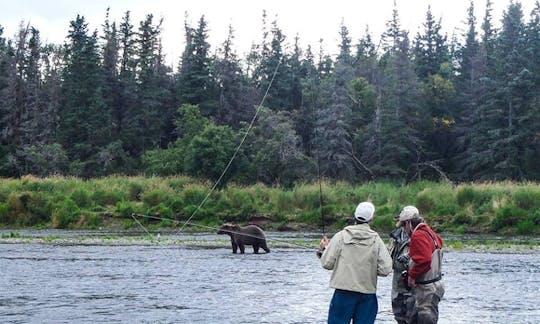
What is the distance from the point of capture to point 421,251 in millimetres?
10133

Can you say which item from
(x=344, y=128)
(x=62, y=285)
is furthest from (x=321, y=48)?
(x=62, y=285)

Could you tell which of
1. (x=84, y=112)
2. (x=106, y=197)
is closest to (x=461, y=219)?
(x=106, y=197)

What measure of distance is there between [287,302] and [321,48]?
87.2 meters

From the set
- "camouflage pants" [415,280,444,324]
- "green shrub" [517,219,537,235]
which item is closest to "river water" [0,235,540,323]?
"camouflage pants" [415,280,444,324]

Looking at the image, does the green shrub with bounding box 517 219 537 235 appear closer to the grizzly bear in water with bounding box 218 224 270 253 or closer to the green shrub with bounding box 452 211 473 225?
the green shrub with bounding box 452 211 473 225

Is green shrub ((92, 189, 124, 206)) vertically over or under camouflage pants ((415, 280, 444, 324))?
over

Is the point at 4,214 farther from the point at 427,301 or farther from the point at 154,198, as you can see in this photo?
the point at 427,301

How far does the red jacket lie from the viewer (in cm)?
1012

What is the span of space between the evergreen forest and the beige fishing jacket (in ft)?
146

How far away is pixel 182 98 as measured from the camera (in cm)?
7831

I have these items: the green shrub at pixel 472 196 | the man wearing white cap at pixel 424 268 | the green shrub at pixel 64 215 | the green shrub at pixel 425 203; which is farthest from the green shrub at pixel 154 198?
the man wearing white cap at pixel 424 268

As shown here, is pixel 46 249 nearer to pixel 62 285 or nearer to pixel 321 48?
pixel 62 285

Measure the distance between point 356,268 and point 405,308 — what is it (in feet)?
4.77

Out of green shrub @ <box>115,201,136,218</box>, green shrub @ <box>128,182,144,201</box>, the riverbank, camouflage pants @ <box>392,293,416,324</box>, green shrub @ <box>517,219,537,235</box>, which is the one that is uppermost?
green shrub @ <box>128,182,144,201</box>
